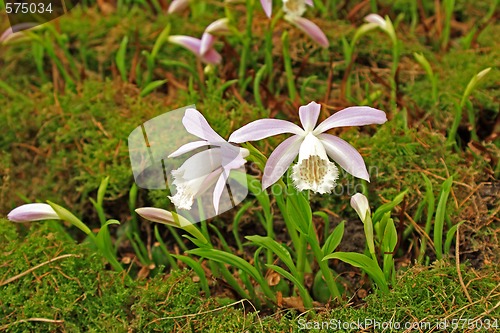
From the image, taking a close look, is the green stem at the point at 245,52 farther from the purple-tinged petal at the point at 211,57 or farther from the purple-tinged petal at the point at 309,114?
the purple-tinged petal at the point at 309,114

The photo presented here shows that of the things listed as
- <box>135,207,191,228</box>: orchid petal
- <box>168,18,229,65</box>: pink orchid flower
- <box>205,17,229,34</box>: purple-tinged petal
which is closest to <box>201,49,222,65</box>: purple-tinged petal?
<box>168,18,229,65</box>: pink orchid flower

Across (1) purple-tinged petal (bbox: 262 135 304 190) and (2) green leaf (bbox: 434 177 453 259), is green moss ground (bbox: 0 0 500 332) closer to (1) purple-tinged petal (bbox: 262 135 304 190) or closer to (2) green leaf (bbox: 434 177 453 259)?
(2) green leaf (bbox: 434 177 453 259)

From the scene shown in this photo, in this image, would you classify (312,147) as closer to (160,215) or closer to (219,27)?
(160,215)

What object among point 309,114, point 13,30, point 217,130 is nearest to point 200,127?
point 309,114

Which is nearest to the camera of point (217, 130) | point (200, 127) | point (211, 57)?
point (200, 127)

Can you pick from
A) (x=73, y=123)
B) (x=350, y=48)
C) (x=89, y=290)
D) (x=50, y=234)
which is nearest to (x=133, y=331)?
(x=89, y=290)

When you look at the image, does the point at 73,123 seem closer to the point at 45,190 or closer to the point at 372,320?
the point at 45,190

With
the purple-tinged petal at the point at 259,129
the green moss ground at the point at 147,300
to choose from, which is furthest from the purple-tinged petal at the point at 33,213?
the purple-tinged petal at the point at 259,129
